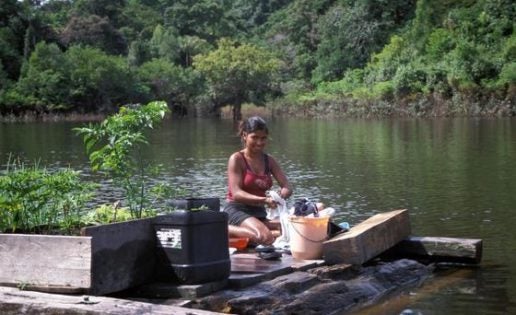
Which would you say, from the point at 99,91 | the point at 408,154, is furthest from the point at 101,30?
the point at 408,154

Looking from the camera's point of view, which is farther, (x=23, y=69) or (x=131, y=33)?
(x=131, y=33)

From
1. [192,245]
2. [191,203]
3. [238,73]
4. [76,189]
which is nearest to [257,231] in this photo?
[191,203]

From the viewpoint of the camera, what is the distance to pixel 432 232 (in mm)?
11578

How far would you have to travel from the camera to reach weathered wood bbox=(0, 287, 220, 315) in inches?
213

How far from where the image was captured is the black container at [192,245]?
6512 mm

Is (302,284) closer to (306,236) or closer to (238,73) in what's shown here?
(306,236)

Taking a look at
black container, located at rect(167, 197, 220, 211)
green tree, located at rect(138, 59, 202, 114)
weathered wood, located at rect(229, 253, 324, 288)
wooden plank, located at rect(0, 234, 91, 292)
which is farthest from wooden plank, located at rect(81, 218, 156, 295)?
green tree, located at rect(138, 59, 202, 114)

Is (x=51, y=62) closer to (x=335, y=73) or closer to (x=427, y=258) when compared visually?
(x=335, y=73)

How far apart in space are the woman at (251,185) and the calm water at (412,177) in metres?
1.64

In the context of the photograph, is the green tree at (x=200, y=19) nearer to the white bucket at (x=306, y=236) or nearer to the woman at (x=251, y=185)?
the woman at (x=251, y=185)

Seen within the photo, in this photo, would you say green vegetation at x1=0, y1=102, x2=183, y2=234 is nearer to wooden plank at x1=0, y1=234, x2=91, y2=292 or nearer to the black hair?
wooden plank at x1=0, y1=234, x2=91, y2=292

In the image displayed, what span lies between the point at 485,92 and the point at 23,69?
3915 cm

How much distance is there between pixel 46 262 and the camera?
20.6 ft

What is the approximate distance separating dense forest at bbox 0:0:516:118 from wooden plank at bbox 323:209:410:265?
42209 mm
